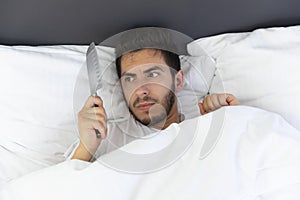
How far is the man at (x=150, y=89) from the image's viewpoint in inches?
46.7

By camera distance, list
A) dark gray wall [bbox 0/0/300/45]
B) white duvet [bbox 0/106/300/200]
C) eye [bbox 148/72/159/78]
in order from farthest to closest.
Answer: dark gray wall [bbox 0/0/300/45]
eye [bbox 148/72/159/78]
white duvet [bbox 0/106/300/200]

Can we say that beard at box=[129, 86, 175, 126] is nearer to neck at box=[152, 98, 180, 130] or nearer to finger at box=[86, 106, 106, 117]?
neck at box=[152, 98, 180, 130]

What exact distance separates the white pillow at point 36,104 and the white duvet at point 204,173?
19cm

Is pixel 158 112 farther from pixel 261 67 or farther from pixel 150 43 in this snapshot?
pixel 261 67

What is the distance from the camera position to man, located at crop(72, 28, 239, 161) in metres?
1.19

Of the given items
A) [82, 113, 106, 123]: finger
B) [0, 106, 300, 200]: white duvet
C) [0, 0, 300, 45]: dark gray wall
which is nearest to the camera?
[0, 106, 300, 200]: white duvet

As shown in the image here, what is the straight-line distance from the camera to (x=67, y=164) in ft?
3.43

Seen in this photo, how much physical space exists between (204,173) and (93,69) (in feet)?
1.42

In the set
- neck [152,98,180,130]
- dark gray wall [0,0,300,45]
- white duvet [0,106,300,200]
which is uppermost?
dark gray wall [0,0,300,45]

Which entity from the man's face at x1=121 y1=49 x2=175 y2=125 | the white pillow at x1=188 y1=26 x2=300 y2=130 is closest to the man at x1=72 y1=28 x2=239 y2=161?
the man's face at x1=121 y1=49 x2=175 y2=125

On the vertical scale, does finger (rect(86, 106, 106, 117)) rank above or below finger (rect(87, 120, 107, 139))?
above

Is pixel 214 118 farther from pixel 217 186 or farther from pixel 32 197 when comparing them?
pixel 32 197

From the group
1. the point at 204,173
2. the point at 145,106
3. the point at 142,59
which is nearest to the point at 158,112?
the point at 145,106

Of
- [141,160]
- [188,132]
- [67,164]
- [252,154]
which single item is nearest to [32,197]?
[67,164]
